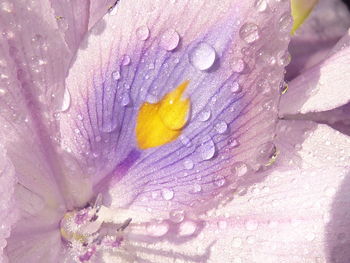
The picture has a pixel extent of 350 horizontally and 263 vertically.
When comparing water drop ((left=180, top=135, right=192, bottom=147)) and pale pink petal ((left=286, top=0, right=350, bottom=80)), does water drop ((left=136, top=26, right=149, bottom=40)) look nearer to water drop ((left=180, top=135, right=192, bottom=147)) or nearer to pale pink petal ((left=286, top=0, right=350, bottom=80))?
water drop ((left=180, top=135, right=192, bottom=147))

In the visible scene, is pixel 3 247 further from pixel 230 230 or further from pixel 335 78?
pixel 335 78

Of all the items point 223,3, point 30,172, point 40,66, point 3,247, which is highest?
point 223,3

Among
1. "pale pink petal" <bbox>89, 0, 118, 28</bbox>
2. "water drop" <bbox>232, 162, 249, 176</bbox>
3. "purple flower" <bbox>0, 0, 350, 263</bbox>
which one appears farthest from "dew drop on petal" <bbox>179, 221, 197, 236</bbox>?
"pale pink petal" <bbox>89, 0, 118, 28</bbox>

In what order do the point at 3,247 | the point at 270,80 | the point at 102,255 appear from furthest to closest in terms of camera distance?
the point at 102,255 < the point at 270,80 < the point at 3,247

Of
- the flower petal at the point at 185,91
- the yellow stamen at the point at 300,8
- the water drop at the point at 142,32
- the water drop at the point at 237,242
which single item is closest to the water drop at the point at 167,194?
the flower petal at the point at 185,91

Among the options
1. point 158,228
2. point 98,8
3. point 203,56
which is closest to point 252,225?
point 158,228

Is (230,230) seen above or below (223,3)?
below

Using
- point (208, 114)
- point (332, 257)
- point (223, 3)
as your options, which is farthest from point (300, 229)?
point (223, 3)
